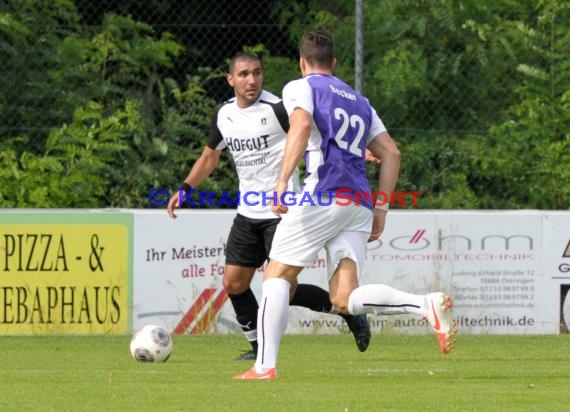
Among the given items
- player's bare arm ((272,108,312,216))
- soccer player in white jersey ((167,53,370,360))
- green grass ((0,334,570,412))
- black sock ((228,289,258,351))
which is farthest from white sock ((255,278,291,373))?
black sock ((228,289,258,351))

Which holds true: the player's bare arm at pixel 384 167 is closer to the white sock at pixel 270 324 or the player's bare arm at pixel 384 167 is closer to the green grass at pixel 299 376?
the white sock at pixel 270 324

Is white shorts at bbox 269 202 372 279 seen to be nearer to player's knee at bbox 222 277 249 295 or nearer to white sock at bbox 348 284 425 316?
white sock at bbox 348 284 425 316

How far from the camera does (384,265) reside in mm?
12969

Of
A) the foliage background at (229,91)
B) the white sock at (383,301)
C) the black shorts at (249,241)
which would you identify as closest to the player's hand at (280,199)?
the white sock at (383,301)

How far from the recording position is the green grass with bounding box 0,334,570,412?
270 inches

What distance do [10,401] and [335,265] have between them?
1.96m

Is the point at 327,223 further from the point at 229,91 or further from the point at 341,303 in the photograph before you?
the point at 229,91

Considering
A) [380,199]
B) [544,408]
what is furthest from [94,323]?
[544,408]

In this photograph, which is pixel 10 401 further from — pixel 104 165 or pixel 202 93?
pixel 202 93

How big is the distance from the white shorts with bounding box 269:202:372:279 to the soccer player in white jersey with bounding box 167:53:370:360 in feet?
5.37

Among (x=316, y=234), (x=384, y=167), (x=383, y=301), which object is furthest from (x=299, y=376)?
(x=384, y=167)

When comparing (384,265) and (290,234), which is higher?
(290,234)

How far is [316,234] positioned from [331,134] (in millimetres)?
546

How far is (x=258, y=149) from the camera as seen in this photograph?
32.0 feet
